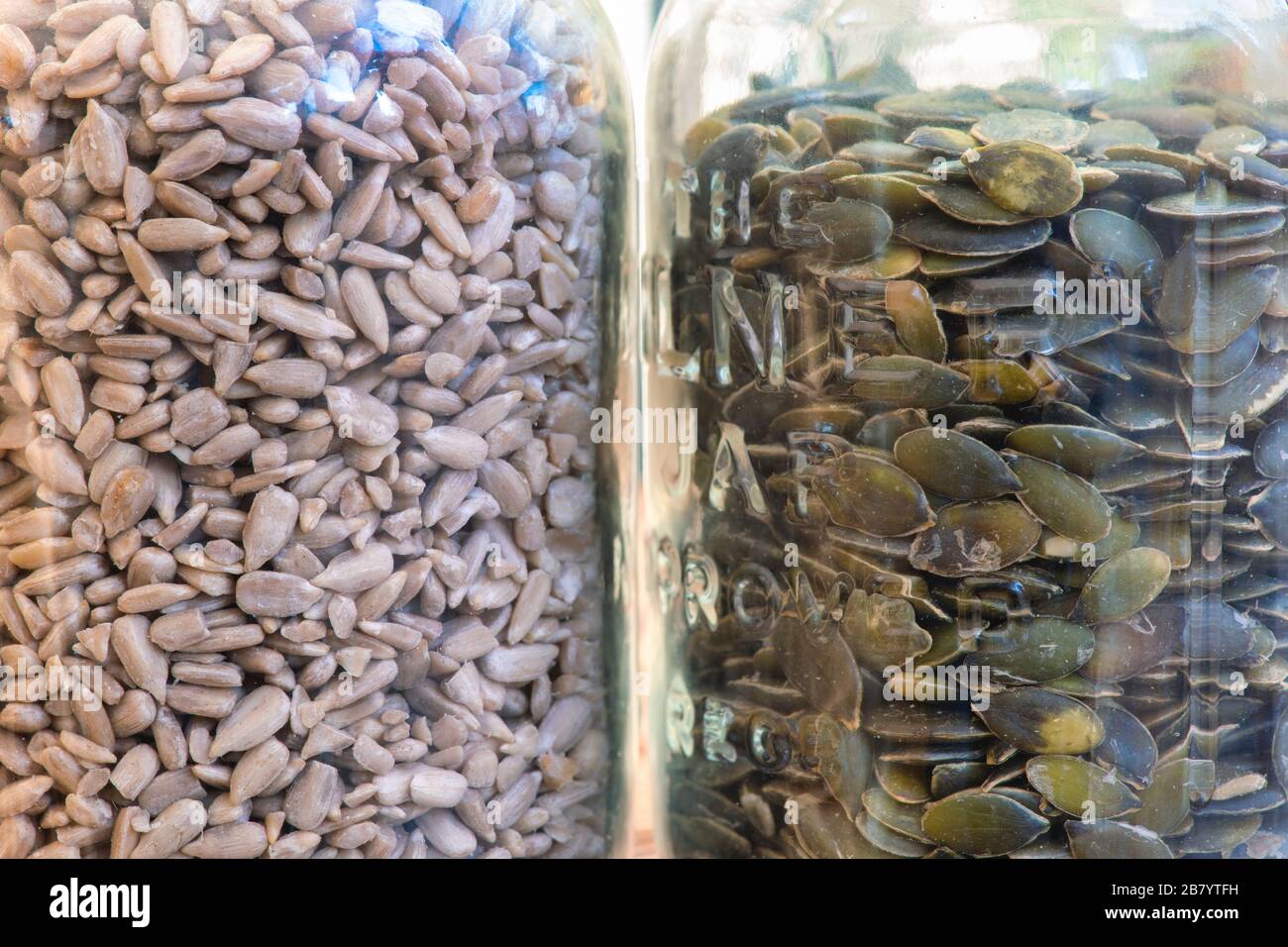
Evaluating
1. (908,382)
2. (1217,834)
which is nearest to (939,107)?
(908,382)

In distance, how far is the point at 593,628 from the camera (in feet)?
1.93

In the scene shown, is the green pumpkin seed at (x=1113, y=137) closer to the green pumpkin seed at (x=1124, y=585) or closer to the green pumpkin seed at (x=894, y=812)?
the green pumpkin seed at (x=1124, y=585)

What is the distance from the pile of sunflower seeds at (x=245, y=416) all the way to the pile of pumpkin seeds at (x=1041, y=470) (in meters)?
0.16

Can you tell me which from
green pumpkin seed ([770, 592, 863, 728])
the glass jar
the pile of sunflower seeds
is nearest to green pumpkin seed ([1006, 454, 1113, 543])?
the glass jar

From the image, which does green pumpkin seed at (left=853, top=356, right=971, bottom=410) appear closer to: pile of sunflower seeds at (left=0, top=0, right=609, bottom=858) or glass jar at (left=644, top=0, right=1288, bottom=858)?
glass jar at (left=644, top=0, right=1288, bottom=858)

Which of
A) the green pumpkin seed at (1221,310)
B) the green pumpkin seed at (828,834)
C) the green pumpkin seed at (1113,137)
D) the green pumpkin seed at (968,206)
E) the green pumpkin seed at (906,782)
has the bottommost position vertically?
the green pumpkin seed at (828,834)

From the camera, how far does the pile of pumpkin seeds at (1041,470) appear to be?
1.57 feet

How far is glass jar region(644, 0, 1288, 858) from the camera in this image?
0.48 m

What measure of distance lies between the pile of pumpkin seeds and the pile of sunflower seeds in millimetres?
162

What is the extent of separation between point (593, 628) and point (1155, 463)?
27 cm

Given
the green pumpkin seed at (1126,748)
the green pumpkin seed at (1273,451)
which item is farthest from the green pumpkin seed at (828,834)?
the green pumpkin seed at (1273,451)
